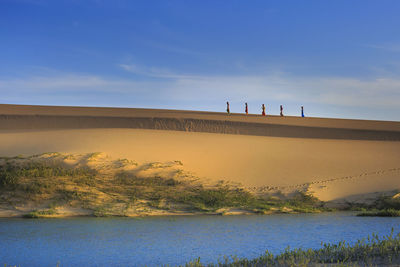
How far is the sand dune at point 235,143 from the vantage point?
50.9 feet

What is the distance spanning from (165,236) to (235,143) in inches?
453

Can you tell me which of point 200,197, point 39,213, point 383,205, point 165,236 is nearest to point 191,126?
point 200,197

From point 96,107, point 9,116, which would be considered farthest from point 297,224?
point 96,107

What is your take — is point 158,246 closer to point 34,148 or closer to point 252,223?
point 252,223

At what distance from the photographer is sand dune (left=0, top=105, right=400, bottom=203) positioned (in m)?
15.5

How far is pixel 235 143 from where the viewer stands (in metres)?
20.1

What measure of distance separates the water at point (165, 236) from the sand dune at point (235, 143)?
385 centimetres

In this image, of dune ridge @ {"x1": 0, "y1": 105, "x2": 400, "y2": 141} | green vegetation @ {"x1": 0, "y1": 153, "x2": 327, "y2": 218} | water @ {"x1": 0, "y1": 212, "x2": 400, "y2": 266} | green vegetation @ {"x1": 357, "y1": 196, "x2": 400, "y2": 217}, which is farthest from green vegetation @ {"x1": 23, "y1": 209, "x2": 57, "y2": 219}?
dune ridge @ {"x1": 0, "y1": 105, "x2": 400, "y2": 141}

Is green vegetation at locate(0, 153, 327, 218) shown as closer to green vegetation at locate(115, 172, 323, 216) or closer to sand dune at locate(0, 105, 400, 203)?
green vegetation at locate(115, 172, 323, 216)

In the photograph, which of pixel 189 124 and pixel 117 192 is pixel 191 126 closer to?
pixel 189 124

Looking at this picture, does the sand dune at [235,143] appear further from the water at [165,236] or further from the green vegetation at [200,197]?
the water at [165,236]

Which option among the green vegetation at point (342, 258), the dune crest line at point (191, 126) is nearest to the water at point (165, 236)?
the green vegetation at point (342, 258)

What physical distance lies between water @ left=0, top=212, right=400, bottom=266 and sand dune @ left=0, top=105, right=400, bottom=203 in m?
3.85

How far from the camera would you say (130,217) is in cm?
1160
